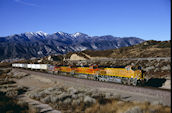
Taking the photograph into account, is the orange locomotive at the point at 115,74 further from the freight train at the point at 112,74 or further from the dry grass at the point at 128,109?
the dry grass at the point at 128,109

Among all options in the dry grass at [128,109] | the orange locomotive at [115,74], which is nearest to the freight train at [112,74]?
the orange locomotive at [115,74]

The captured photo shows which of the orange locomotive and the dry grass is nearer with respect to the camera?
the dry grass

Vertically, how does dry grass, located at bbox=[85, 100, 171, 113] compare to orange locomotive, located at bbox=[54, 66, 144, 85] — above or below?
below

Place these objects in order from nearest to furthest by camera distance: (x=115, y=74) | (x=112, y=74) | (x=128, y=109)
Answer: (x=128, y=109)
(x=115, y=74)
(x=112, y=74)

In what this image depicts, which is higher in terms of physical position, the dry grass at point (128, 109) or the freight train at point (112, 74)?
the freight train at point (112, 74)

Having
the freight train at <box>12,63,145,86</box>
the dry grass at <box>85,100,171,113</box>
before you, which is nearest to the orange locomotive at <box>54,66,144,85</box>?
the freight train at <box>12,63,145,86</box>

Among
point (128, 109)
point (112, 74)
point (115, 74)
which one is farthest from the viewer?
point (112, 74)

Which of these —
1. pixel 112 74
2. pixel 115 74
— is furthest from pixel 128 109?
pixel 112 74

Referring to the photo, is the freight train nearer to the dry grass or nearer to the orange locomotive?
the orange locomotive

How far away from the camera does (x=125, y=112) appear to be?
533 inches

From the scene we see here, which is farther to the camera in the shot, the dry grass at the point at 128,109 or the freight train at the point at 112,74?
the freight train at the point at 112,74

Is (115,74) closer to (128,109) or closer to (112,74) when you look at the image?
(112,74)

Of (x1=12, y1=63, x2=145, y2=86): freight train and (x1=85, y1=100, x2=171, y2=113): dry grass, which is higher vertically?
(x1=12, y1=63, x2=145, y2=86): freight train

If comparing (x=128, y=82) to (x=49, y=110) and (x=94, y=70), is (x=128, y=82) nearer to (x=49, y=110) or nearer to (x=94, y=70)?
(x=94, y=70)
